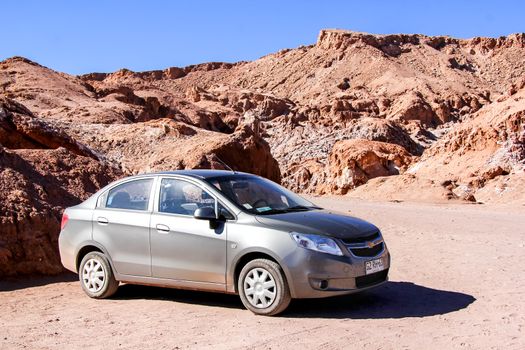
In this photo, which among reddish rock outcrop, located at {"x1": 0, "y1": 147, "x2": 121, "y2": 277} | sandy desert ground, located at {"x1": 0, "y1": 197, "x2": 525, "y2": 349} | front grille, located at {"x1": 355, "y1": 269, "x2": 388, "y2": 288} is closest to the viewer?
sandy desert ground, located at {"x1": 0, "y1": 197, "x2": 525, "y2": 349}

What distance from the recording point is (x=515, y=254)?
35.0ft

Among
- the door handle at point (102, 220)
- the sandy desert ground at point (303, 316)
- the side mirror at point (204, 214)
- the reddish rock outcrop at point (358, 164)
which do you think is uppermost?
the reddish rock outcrop at point (358, 164)

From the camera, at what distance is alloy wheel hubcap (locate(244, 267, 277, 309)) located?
6.79m

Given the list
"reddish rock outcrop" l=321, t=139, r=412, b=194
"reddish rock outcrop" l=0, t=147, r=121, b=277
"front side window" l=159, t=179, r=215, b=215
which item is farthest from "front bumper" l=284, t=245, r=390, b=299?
"reddish rock outcrop" l=321, t=139, r=412, b=194

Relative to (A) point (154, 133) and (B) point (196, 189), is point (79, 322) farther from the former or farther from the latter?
(A) point (154, 133)

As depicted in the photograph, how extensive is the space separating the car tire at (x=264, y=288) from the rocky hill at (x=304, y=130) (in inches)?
149

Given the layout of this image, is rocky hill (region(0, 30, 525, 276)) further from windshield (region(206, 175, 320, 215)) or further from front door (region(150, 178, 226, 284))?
windshield (region(206, 175, 320, 215))

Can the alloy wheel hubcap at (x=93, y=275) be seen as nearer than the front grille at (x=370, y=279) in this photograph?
No

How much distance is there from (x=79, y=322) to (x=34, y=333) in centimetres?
48

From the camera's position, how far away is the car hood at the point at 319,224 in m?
6.84

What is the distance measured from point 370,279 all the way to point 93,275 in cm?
317

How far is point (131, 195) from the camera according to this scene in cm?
804

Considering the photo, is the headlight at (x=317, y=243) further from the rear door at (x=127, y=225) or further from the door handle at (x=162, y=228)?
the rear door at (x=127, y=225)

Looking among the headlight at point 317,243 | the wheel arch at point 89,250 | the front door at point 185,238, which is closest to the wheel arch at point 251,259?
the front door at point 185,238
